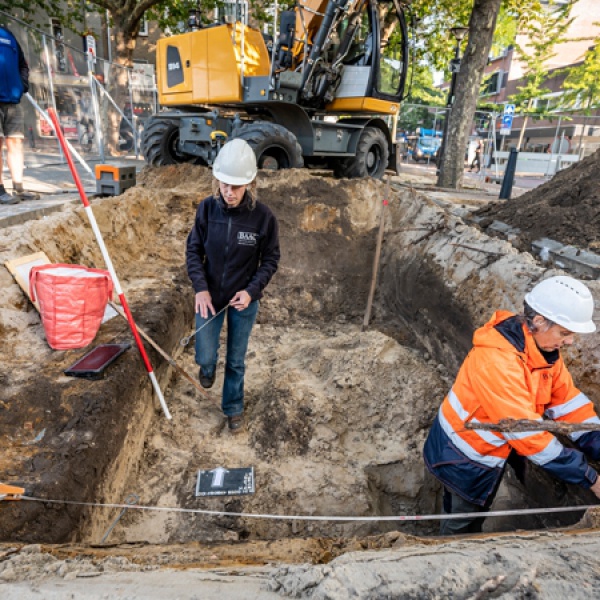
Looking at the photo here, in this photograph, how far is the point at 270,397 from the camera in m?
4.00

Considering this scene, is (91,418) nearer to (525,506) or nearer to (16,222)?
(525,506)

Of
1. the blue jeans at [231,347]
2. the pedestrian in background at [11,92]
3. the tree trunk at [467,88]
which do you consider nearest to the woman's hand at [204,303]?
the blue jeans at [231,347]

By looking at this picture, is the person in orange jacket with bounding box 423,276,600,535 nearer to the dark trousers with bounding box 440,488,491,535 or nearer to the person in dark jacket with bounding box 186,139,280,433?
the dark trousers with bounding box 440,488,491,535

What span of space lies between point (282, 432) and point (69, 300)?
1952 millimetres

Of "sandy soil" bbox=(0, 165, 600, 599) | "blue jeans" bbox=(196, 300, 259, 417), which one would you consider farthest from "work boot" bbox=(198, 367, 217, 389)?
"sandy soil" bbox=(0, 165, 600, 599)

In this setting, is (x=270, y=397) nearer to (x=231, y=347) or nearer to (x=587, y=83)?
(x=231, y=347)

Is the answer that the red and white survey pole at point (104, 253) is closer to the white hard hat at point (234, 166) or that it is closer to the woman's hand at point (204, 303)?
the woman's hand at point (204, 303)

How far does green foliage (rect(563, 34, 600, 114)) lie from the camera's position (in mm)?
20809

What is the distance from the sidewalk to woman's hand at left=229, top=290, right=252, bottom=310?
12.1 ft

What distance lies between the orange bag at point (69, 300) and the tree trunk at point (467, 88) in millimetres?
12508

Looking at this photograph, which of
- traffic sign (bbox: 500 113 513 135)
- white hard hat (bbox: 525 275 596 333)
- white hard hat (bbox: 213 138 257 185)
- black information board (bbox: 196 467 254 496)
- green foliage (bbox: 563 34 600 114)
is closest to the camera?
white hard hat (bbox: 525 275 596 333)

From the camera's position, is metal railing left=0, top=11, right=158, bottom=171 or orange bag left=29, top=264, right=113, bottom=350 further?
metal railing left=0, top=11, right=158, bottom=171

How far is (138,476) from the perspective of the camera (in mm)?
3287

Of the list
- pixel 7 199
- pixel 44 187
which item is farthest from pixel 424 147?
pixel 7 199
